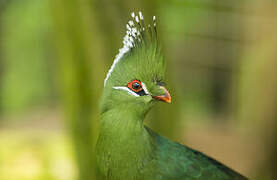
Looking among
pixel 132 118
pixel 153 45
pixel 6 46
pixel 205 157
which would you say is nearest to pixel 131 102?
pixel 132 118

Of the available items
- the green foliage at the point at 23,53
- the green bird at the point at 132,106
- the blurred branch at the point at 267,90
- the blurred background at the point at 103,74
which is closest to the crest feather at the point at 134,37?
the green bird at the point at 132,106

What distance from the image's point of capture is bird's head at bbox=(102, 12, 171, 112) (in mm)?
1135

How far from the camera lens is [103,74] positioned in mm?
2398

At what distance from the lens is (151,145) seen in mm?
1279

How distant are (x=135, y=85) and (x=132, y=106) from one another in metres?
0.08

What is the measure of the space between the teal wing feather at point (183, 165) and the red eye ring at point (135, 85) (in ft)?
0.77

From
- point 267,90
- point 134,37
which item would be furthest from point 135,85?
point 267,90

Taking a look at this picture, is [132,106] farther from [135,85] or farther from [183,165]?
[183,165]

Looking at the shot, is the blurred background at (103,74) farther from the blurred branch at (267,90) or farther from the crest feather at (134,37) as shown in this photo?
the crest feather at (134,37)

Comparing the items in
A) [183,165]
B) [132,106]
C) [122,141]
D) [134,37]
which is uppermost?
[134,37]

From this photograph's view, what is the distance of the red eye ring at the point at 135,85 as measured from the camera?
1.12 metres

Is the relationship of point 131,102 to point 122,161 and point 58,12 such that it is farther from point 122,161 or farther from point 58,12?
point 58,12

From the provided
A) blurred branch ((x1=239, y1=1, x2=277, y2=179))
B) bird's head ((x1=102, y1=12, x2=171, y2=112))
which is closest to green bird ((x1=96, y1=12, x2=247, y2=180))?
bird's head ((x1=102, y1=12, x2=171, y2=112))

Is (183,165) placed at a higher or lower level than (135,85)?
lower
